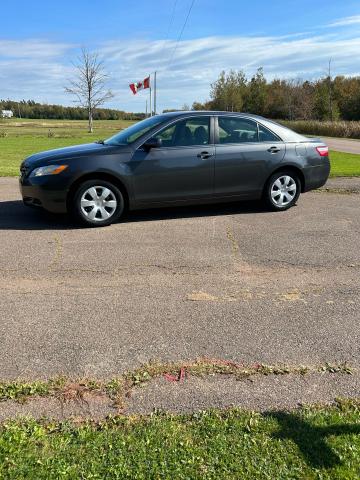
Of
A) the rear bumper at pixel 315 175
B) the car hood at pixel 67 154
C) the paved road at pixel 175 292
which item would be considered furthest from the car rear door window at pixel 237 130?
the car hood at pixel 67 154

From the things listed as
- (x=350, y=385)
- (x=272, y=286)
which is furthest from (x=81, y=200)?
(x=350, y=385)

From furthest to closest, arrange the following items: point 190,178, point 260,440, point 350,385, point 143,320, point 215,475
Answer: point 190,178
point 143,320
point 350,385
point 260,440
point 215,475

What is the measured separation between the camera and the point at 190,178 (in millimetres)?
7145

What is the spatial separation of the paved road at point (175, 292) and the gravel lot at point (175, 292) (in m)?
0.01

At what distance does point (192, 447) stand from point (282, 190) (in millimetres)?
5910

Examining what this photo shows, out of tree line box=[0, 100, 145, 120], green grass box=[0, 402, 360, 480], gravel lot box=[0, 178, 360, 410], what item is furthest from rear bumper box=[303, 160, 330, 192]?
tree line box=[0, 100, 145, 120]

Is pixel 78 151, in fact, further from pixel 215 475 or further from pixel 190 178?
pixel 215 475

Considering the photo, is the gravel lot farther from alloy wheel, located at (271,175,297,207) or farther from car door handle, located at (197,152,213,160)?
car door handle, located at (197,152,213,160)

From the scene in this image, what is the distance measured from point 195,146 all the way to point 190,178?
495mm

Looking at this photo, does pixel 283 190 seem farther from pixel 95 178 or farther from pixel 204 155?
pixel 95 178

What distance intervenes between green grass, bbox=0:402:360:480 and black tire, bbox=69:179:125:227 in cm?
439

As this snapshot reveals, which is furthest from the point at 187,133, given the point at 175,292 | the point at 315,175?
the point at 175,292

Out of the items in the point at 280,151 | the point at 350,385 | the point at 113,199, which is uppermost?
the point at 280,151

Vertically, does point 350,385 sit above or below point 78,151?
below
